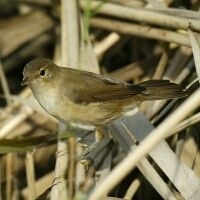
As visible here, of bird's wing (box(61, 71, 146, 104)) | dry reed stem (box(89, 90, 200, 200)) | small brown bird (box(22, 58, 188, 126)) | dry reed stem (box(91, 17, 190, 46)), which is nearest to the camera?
dry reed stem (box(89, 90, 200, 200))

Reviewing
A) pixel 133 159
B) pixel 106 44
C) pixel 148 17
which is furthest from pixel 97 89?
pixel 133 159

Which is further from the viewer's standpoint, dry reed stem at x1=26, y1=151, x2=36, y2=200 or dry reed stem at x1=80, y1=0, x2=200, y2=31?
dry reed stem at x1=80, y1=0, x2=200, y2=31

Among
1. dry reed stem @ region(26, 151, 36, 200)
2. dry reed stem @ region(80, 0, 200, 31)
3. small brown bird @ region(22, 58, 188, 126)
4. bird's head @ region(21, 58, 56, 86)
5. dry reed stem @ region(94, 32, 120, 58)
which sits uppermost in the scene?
dry reed stem @ region(80, 0, 200, 31)

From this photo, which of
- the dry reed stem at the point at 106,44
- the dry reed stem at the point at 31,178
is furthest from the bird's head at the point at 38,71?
the dry reed stem at the point at 106,44

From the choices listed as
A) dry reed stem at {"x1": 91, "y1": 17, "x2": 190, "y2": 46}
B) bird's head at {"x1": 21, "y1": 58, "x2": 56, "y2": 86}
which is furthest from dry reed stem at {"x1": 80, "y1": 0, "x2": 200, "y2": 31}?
bird's head at {"x1": 21, "y1": 58, "x2": 56, "y2": 86}

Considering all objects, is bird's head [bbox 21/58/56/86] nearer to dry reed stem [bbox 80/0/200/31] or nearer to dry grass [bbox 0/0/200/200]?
dry grass [bbox 0/0/200/200]

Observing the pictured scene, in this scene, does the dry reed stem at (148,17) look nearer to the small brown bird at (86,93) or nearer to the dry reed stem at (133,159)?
the small brown bird at (86,93)

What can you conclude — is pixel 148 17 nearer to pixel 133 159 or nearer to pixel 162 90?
pixel 162 90
